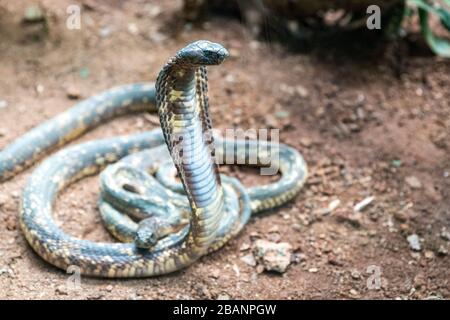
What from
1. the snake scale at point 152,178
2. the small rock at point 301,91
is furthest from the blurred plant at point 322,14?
the snake scale at point 152,178

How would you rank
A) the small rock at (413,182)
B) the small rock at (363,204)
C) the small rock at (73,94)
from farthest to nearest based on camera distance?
the small rock at (73,94) → the small rock at (413,182) → the small rock at (363,204)

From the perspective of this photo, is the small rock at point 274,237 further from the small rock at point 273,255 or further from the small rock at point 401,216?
the small rock at point 401,216

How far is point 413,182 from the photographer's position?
23.1 feet

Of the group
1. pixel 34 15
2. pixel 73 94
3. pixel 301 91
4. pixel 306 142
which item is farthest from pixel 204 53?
pixel 34 15

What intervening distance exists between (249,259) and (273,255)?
0.78ft

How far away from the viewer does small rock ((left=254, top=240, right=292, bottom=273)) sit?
6.04m

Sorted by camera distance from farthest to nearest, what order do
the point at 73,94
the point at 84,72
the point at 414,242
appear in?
the point at 84,72, the point at 73,94, the point at 414,242

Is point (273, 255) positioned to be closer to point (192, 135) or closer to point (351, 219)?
point (351, 219)

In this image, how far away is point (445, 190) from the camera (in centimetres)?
688

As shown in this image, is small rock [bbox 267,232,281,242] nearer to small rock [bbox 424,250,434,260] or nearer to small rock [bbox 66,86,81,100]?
small rock [bbox 424,250,434,260]

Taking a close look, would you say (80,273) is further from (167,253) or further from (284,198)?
(284,198)

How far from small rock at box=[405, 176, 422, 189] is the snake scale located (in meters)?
1.09

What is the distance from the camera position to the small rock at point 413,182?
275 inches

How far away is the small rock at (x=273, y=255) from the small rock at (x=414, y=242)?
44.6 inches
